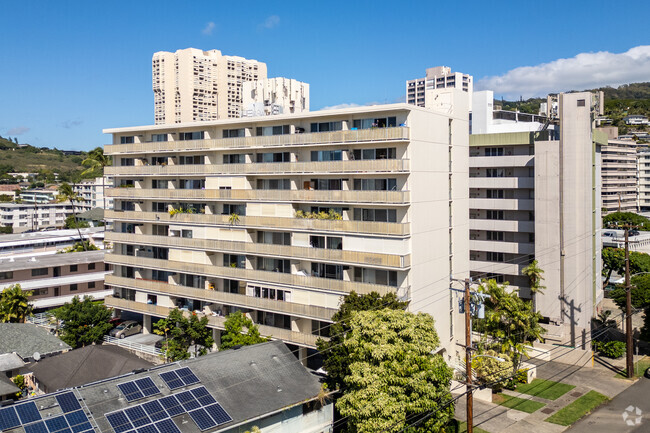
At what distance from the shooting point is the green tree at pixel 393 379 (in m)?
28.9

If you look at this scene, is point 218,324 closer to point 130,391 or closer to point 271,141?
Answer: point 271,141

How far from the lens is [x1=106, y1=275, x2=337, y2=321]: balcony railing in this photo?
44.8m

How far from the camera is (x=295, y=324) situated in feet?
153

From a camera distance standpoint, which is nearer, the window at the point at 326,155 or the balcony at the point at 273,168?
the balcony at the point at 273,168

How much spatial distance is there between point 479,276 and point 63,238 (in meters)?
71.1

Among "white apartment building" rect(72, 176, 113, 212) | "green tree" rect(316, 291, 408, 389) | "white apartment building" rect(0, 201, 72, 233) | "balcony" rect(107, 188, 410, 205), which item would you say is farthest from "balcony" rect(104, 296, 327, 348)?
"white apartment building" rect(72, 176, 113, 212)

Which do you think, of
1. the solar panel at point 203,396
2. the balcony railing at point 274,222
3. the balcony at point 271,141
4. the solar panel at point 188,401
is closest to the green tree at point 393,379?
the solar panel at point 203,396

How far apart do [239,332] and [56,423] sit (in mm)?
20712

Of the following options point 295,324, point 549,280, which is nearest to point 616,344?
point 549,280

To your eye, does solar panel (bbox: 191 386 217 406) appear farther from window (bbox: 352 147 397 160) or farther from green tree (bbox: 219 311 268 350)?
window (bbox: 352 147 397 160)

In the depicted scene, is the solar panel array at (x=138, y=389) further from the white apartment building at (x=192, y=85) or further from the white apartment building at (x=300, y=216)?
the white apartment building at (x=192, y=85)

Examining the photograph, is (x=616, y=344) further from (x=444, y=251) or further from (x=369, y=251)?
(x=369, y=251)

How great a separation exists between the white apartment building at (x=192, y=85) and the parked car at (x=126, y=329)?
128 metres

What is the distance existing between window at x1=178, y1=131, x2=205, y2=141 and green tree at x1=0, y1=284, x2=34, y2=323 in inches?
886
